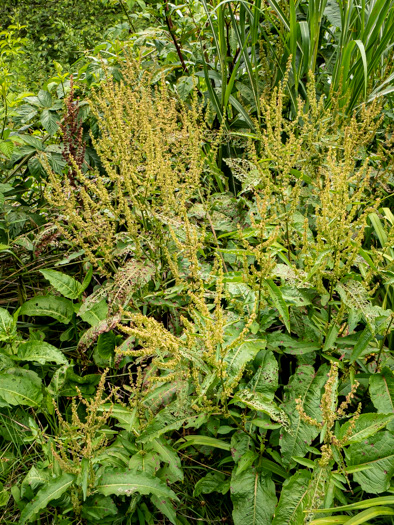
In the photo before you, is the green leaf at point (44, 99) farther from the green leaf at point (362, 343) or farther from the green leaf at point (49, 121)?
the green leaf at point (362, 343)

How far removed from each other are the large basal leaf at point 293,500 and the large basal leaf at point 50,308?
134cm

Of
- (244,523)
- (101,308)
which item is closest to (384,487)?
(244,523)

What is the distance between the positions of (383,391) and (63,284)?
1.55 meters

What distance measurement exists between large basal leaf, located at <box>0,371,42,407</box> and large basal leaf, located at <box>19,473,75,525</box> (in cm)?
42

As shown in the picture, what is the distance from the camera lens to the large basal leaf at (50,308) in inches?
93.4

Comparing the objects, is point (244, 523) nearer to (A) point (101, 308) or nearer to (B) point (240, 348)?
(B) point (240, 348)

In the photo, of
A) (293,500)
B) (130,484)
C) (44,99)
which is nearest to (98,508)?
(130,484)

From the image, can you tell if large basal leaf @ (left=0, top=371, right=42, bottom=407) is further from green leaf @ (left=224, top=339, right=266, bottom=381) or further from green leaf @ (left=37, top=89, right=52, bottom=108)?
green leaf @ (left=37, top=89, right=52, bottom=108)

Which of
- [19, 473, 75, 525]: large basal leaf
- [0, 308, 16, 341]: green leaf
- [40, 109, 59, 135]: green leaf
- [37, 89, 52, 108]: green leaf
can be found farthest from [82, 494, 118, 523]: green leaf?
[37, 89, 52, 108]: green leaf

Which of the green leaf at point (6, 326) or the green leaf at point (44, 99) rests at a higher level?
the green leaf at point (44, 99)

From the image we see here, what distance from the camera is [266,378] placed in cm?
174

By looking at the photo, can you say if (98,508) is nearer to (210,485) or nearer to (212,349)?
(210,485)

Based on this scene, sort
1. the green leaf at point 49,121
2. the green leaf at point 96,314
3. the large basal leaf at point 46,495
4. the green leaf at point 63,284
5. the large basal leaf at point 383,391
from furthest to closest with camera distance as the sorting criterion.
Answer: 1. the green leaf at point 49,121
2. the green leaf at point 63,284
3. the green leaf at point 96,314
4. the large basal leaf at point 383,391
5. the large basal leaf at point 46,495

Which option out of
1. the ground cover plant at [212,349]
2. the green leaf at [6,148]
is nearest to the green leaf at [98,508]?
the ground cover plant at [212,349]
